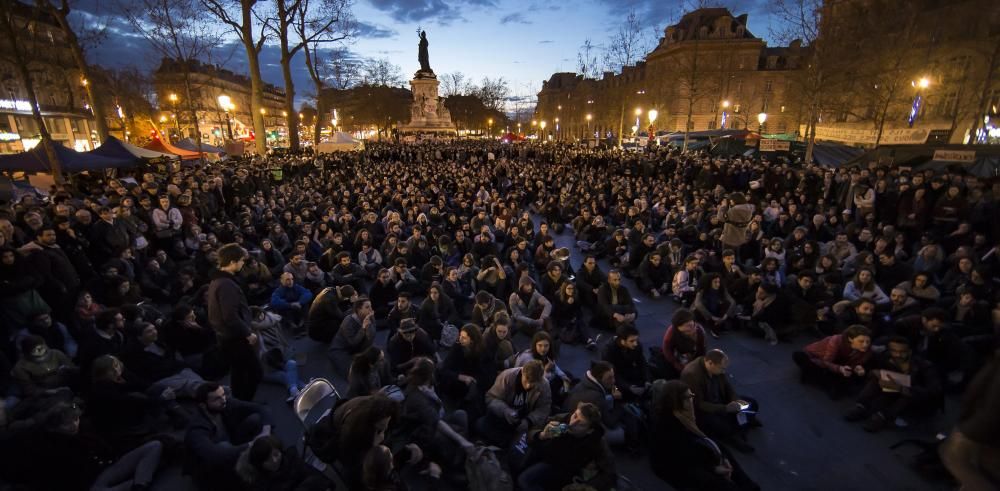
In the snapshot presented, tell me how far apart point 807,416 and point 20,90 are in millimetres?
60687

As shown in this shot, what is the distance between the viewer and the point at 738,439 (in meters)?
4.43

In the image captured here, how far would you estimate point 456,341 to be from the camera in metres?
5.27

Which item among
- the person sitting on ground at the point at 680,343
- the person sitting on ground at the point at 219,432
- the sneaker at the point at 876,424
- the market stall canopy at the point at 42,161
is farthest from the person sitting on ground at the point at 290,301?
the market stall canopy at the point at 42,161

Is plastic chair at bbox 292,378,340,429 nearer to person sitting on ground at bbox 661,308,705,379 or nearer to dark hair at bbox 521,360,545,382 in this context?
dark hair at bbox 521,360,545,382

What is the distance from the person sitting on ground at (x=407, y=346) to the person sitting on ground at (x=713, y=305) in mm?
4219

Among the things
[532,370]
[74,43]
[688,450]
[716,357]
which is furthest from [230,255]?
[74,43]

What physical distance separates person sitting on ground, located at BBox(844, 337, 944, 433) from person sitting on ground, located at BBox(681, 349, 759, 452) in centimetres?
142

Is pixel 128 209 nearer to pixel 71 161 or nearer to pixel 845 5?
pixel 71 161

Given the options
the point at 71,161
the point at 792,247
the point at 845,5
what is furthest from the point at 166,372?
the point at 845,5

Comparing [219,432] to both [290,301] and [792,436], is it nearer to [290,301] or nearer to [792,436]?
[290,301]

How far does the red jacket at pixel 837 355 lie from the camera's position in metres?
4.95

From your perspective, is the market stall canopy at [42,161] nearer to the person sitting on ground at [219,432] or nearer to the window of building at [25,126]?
the person sitting on ground at [219,432]

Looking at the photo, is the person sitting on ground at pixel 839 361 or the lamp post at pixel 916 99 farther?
the lamp post at pixel 916 99

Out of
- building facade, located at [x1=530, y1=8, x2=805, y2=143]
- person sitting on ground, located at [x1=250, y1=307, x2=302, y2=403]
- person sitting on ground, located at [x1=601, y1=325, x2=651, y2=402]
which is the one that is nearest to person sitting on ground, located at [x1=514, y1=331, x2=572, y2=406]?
person sitting on ground, located at [x1=601, y1=325, x2=651, y2=402]
